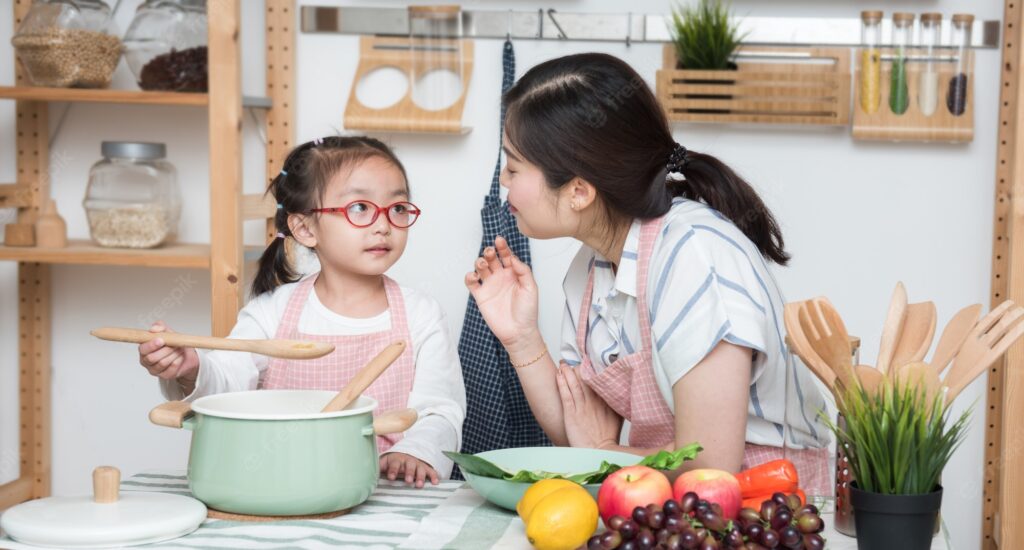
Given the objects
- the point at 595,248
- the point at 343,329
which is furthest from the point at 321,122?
the point at 595,248

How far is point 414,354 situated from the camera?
5.48ft

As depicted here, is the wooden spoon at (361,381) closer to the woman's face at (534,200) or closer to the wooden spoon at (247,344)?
the wooden spoon at (247,344)

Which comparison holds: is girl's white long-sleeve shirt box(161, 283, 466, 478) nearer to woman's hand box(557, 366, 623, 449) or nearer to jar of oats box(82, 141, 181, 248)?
woman's hand box(557, 366, 623, 449)

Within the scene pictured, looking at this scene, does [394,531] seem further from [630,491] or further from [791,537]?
[791,537]

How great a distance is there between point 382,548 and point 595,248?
0.68 meters

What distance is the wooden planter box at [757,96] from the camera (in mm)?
2094

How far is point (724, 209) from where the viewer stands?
153cm

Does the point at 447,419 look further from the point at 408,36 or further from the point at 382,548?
the point at 408,36

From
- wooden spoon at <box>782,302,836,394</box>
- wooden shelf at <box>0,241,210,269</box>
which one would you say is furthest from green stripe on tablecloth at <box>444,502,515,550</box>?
wooden shelf at <box>0,241,210,269</box>

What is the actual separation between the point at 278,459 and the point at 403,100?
128cm

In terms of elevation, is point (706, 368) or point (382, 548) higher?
point (706, 368)

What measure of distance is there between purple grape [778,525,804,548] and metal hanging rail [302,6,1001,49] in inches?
55.4

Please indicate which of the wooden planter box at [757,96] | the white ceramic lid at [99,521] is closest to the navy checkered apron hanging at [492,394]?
the wooden planter box at [757,96]

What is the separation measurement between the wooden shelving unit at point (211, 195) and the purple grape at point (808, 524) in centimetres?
134
